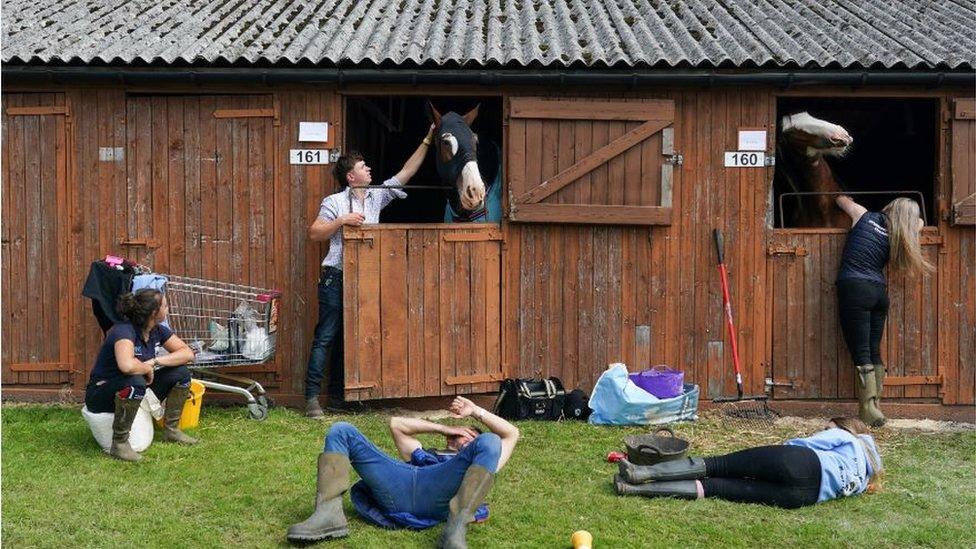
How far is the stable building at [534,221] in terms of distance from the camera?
8.51m

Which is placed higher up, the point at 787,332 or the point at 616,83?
the point at 616,83

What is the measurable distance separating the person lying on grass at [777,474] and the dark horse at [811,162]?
123 inches

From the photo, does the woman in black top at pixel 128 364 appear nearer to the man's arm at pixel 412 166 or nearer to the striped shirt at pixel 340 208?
the striped shirt at pixel 340 208

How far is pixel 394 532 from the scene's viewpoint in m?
5.46

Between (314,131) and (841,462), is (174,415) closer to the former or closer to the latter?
(314,131)

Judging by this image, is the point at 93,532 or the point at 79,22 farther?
the point at 79,22

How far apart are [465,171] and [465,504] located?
3592 millimetres

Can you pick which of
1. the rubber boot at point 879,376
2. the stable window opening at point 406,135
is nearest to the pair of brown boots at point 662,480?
the rubber boot at point 879,376

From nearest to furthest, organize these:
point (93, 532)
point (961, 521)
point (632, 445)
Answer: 1. point (93, 532)
2. point (961, 521)
3. point (632, 445)

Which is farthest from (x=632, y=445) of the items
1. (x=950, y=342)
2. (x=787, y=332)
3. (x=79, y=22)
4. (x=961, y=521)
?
(x=79, y=22)

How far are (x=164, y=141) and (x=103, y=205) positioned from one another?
77cm

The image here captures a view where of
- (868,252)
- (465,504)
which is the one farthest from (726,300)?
(465,504)

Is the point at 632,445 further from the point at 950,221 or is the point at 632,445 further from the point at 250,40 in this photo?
the point at 250,40

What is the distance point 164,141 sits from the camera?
28.3ft
